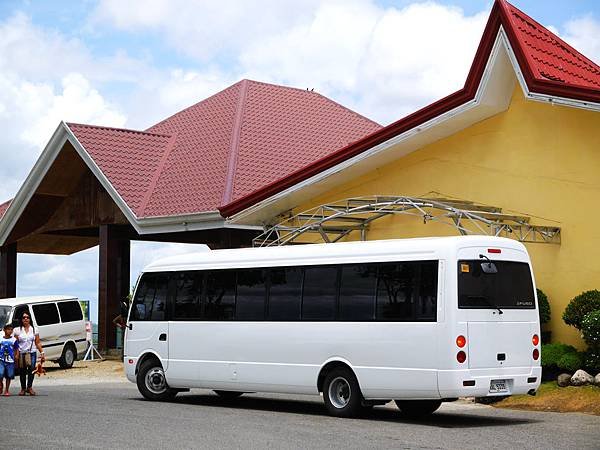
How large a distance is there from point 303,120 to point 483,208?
13.4 meters

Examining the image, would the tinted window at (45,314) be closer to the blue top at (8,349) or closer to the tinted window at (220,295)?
the blue top at (8,349)

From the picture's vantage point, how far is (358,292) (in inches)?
659

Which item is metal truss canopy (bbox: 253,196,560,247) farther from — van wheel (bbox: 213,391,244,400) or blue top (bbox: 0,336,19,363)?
blue top (bbox: 0,336,19,363)

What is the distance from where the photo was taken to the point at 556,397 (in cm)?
1898

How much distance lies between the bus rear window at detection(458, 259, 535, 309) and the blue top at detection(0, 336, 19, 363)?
32.8ft

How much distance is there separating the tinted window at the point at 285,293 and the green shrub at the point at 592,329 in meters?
5.25

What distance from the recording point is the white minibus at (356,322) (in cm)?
1554

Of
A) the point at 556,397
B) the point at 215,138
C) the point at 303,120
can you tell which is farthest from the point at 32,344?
the point at 303,120

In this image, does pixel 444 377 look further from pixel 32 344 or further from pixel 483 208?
pixel 32 344

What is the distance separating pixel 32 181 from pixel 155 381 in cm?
1590

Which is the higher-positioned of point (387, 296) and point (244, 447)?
point (387, 296)

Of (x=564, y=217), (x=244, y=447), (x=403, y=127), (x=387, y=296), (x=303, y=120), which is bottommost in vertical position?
(x=244, y=447)

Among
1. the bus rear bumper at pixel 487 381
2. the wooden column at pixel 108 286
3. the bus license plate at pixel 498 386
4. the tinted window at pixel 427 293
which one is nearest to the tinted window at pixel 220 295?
the tinted window at pixel 427 293

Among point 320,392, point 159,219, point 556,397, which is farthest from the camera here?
point 159,219
